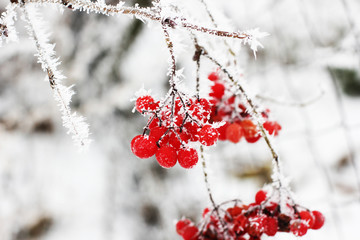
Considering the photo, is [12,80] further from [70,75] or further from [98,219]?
[98,219]

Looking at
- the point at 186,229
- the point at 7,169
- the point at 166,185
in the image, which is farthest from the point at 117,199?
the point at 186,229

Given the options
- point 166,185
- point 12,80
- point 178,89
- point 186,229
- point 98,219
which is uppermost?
point 12,80

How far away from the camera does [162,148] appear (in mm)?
492

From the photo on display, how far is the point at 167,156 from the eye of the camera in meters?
0.48

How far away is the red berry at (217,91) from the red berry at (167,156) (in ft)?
0.71

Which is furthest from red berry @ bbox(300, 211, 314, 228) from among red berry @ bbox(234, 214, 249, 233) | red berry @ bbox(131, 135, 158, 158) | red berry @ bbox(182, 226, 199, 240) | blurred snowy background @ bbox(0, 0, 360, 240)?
blurred snowy background @ bbox(0, 0, 360, 240)

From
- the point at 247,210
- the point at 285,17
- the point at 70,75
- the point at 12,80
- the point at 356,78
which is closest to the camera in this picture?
the point at 247,210

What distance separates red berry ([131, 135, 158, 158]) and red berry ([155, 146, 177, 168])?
11 millimetres

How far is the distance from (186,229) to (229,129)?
Result: 9.0 inches

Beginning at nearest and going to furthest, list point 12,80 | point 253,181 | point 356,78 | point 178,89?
point 178,89, point 12,80, point 253,181, point 356,78

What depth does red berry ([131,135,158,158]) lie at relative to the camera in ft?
1.59

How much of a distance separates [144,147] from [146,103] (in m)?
0.07

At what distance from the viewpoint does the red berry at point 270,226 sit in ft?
1.91

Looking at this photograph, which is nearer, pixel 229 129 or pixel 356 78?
pixel 229 129
